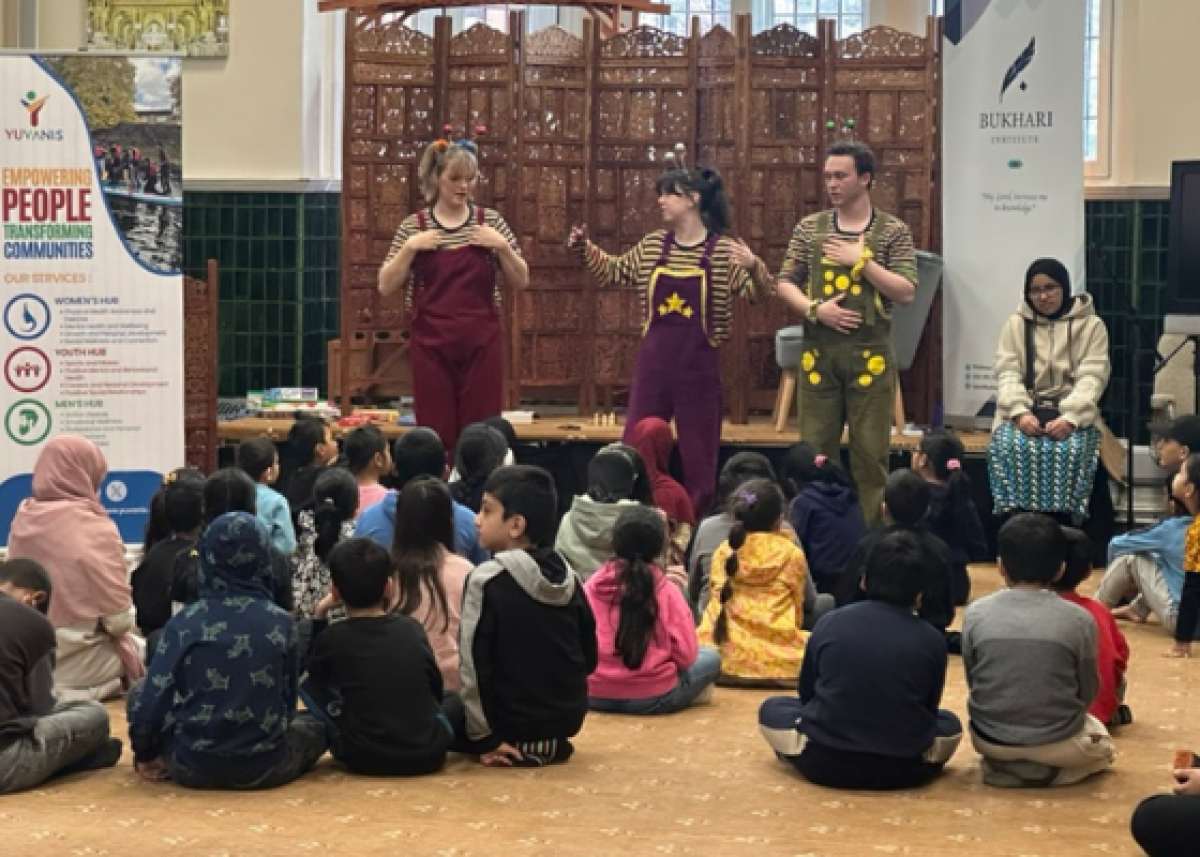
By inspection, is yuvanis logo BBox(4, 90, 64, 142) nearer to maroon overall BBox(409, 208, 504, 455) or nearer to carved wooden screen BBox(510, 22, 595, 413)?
maroon overall BBox(409, 208, 504, 455)

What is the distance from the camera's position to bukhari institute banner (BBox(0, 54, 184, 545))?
8.21m

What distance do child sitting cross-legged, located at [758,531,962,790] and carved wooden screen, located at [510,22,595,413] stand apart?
17.9ft

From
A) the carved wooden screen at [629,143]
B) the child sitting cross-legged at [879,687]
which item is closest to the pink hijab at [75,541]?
the child sitting cross-legged at [879,687]

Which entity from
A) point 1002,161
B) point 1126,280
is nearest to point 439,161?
point 1002,161

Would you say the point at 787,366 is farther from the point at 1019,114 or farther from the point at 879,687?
the point at 879,687

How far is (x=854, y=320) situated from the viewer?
8602 mm

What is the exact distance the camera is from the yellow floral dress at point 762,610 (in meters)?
6.66

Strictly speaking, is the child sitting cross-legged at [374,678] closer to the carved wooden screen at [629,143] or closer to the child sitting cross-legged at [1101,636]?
the child sitting cross-legged at [1101,636]

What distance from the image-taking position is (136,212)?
8352 mm

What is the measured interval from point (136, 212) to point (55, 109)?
1.63 ft

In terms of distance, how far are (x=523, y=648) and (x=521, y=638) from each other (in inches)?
1.2

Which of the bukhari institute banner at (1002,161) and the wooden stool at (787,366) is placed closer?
the bukhari institute banner at (1002,161)

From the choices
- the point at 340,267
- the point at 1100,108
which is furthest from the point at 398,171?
the point at 1100,108

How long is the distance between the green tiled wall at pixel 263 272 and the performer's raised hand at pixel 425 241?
9.15ft
